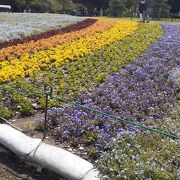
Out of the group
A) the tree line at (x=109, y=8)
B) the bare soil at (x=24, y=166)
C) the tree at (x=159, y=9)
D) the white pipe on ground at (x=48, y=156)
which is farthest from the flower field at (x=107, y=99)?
the tree at (x=159, y=9)

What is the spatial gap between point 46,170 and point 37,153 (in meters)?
0.32

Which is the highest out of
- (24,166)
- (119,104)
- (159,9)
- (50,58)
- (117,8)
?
(119,104)

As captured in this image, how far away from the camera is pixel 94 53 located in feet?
48.2

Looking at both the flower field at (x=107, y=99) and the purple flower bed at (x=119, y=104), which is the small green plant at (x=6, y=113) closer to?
the flower field at (x=107, y=99)

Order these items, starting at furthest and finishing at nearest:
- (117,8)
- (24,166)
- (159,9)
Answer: (117,8), (159,9), (24,166)

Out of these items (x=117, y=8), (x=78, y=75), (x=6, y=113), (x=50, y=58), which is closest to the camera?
(x=6, y=113)

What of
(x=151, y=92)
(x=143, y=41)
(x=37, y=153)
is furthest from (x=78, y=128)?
(x=143, y=41)

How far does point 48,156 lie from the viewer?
18.7 ft

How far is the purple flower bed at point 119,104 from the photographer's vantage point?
21.4ft

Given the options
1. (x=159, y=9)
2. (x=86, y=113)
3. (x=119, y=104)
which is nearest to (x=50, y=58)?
(x=119, y=104)

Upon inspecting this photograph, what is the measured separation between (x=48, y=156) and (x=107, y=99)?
2841 mm

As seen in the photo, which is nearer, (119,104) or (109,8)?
(119,104)

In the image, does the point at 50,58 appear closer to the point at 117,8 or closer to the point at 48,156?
the point at 48,156

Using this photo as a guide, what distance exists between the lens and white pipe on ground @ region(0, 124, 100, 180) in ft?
17.3
